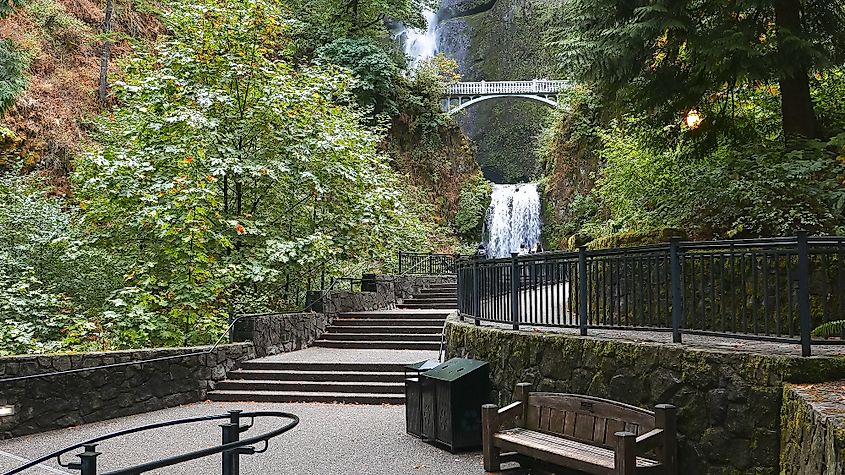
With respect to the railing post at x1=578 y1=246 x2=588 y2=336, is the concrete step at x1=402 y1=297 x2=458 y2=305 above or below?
below

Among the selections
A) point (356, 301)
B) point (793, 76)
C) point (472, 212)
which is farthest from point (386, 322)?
point (472, 212)

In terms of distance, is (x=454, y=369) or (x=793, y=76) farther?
(x=793, y=76)

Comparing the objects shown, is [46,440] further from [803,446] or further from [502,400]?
[803,446]

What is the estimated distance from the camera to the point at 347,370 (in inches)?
503

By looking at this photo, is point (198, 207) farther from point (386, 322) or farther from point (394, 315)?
point (394, 315)

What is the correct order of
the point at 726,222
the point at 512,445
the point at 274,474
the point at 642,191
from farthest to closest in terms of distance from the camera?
1. the point at 642,191
2. the point at 726,222
3. the point at 274,474
4. the point at 512,445

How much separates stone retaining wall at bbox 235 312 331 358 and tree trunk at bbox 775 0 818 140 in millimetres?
9746

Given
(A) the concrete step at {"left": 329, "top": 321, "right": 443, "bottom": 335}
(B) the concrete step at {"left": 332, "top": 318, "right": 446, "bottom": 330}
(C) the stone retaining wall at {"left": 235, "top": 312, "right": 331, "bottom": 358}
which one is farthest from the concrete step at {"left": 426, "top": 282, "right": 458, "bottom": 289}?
(C) the stone retaining wall at {"left": 235, "top": 312, "right": 331, "bottom": 358}

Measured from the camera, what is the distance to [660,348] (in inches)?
227

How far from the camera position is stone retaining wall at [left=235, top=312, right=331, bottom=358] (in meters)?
13.6

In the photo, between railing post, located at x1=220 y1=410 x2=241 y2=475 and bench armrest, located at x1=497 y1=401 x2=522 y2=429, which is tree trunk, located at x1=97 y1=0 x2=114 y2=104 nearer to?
bench armrest, located at x1=497 y1=401 x2=522 y2=429

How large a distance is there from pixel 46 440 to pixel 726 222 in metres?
9.13

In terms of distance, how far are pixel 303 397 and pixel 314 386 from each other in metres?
0.42

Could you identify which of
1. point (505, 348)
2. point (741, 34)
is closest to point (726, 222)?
point (741, 34)
